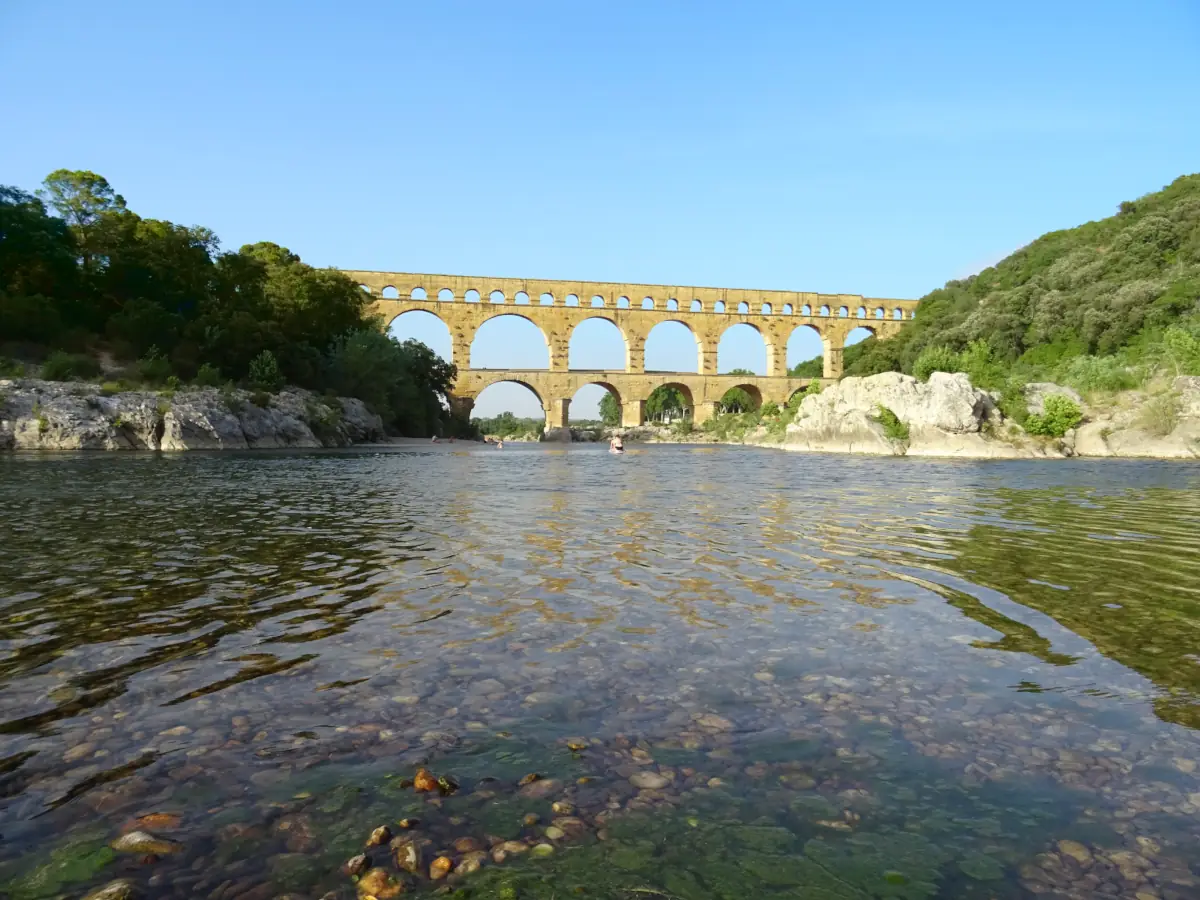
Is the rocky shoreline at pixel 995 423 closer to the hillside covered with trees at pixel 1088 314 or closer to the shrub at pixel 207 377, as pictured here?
the hillside covered with trees at pixel 1088 314

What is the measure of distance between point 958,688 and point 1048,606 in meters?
1.92

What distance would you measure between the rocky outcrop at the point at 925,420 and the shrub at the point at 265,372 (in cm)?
2697

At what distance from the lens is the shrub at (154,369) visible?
3216 cm

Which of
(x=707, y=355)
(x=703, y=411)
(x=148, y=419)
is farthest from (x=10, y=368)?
(x=707, y=355)

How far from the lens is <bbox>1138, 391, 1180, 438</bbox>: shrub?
93.3 ft

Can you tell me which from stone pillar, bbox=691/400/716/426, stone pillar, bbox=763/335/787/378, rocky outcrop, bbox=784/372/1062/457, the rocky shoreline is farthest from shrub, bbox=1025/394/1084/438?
stone pillar, bbox=763/335/787/378

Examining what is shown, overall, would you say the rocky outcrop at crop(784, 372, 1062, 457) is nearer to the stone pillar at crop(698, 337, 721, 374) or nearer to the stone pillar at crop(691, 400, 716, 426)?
the stone pillar at crop(691, 400, 716, 426)

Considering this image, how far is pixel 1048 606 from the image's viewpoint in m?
4.73

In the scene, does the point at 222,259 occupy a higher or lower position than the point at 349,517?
higher

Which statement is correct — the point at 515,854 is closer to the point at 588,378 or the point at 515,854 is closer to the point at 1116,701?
the point at 1116,701

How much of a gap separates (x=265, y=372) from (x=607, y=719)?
37351mm

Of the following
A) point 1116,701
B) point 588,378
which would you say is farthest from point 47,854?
point 588,378

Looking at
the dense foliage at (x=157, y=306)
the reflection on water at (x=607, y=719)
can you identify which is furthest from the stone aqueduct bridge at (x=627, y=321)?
the reflection on water at (x=607, y=719)

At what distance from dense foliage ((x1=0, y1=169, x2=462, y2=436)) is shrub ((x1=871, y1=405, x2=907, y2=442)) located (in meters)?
27.2
